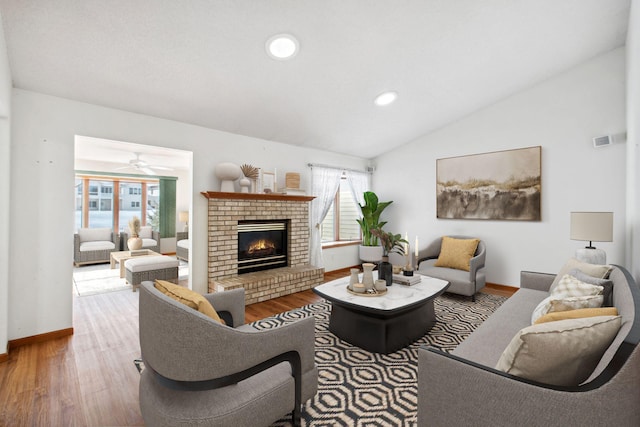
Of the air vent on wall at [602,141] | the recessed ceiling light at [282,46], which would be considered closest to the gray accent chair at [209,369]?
the recessed ceiling light at [282,46]

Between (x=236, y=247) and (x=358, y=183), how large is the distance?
112 inches

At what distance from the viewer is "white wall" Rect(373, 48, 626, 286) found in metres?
3.52

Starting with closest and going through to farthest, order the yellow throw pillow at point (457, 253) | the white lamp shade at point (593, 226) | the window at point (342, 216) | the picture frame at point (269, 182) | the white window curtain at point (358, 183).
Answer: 1. the white lamp shade at point (593, 226)
2. the yellow throw pillow at point (457, 253)
3. the picture frame at point (269, 182)
4. the white window curtain at point (358, 183)
5. the window at point (342, 216)

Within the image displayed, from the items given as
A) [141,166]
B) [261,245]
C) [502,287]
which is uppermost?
[141,166]

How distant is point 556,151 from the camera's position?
3875mm

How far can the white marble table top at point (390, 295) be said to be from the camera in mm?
2381

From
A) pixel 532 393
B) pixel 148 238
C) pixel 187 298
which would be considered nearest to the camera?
pixel 532 393

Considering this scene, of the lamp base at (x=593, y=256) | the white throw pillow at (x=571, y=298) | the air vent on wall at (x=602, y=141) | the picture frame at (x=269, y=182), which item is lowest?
the white throw pillow at (x=571, y=298)

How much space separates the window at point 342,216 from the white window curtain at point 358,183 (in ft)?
0.31

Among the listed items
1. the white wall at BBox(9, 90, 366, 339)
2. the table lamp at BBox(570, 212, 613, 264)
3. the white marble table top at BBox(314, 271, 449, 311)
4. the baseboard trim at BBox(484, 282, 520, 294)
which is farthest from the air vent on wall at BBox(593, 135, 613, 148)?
the white wall at BBox(9, 90, 366, 339)

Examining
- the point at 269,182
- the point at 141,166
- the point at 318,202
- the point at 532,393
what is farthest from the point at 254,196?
the point at 532,393

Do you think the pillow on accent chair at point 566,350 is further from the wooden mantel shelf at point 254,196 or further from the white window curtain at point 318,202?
the white window curtain at point 318,202

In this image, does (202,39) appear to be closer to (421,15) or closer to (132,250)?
(421,15)

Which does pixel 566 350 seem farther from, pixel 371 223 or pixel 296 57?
pixel 371 223
